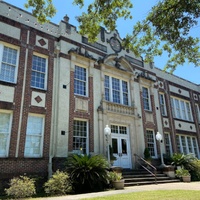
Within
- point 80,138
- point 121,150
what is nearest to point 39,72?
point 80,138

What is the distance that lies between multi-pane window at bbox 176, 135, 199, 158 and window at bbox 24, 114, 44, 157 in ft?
44.8

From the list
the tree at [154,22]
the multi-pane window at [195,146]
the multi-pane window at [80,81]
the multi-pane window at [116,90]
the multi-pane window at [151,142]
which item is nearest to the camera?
the tree at [154,22]

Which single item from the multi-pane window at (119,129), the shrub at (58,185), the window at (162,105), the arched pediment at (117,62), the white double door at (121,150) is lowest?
the shrub at (58,185)

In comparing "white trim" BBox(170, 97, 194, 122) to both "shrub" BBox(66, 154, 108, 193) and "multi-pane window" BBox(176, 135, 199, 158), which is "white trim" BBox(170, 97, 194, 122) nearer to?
"multi-pane window" BBox(176, 135, 199, 158)

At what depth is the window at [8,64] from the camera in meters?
12.3

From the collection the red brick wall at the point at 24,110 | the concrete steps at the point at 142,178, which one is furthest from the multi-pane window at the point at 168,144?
the red brick wall at the point at 24,110

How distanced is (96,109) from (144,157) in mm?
5295

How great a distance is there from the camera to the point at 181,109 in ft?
75.3

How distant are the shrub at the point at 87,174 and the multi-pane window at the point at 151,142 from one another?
7.57 metres

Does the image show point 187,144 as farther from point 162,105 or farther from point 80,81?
point 80,81

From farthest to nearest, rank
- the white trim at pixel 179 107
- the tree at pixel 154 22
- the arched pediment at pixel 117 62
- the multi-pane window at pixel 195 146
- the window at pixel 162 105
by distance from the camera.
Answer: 1. the white trim at pixel 179 107
2. the multi-pane window at pixel 195 146
3. the window at pixel 162 105
4. the arched pediment at pixel 117 62
5. the tree at pixel 154 22

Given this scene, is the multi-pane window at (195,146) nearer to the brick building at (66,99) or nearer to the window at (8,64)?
the brick building at (66,99)

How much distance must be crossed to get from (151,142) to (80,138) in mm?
7118

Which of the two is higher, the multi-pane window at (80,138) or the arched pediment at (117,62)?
the arched pediment at (117,62)
